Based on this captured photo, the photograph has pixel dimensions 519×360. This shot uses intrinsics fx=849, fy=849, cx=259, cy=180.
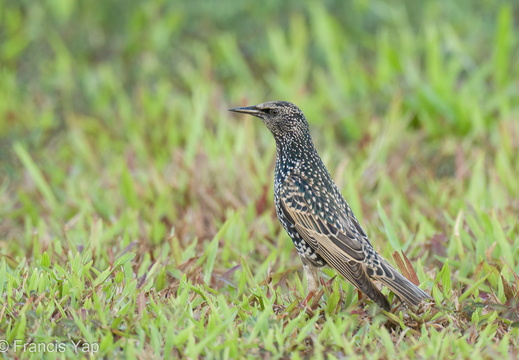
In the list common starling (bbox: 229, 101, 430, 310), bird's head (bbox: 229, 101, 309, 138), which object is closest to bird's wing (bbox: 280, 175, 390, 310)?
common starling (bbox: 229, 101, 430, 310)

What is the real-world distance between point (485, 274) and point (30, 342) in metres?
2.51

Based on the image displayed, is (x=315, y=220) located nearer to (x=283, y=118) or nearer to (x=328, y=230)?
(x=328, y=230)

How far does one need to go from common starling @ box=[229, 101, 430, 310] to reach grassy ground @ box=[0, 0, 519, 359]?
15cm

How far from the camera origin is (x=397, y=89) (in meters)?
7.66

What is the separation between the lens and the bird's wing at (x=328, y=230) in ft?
14.1

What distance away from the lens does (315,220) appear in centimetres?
465

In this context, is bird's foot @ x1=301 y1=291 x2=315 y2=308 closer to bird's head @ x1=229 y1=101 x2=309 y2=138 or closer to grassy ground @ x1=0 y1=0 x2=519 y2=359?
grassy ground @ x1=0 y1=0 x2=519 y2=359

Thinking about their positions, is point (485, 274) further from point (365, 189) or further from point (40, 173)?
point (40, 173)

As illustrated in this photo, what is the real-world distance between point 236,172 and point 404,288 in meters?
2.51

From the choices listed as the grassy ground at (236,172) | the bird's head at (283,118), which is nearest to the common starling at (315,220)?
the bird's head at (283,118)

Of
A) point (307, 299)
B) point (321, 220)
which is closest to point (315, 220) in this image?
point (321, 220)

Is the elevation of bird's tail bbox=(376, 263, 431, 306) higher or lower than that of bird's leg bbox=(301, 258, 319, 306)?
higher

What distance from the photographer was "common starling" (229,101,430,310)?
4273 millimetres

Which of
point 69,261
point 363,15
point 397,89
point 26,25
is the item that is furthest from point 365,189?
point 26,25
